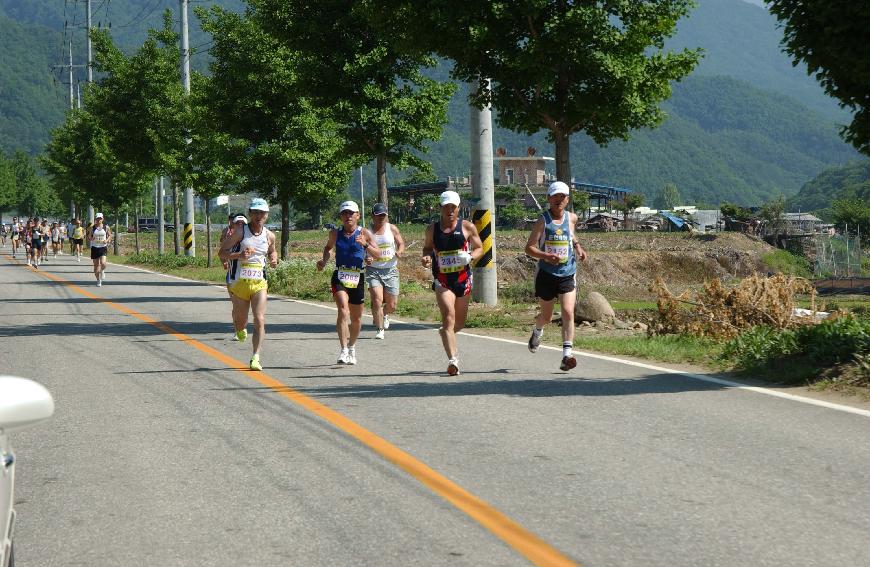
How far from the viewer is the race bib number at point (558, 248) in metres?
11.9

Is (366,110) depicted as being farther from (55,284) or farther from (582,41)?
(55,284)

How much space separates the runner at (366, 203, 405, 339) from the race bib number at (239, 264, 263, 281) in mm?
2039

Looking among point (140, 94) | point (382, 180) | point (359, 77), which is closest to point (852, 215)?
point (140, 94)

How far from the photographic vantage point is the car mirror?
111 inches

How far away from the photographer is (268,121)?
3144cm

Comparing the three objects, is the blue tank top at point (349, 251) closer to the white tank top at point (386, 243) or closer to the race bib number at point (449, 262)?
the race bib number at point (449, 262)

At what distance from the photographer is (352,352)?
12594mm

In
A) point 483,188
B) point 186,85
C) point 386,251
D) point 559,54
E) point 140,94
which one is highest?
point 140,94

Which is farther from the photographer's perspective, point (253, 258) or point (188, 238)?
point (188, 238)

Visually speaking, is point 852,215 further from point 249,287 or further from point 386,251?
point 249,287

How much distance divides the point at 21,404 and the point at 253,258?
963 cm

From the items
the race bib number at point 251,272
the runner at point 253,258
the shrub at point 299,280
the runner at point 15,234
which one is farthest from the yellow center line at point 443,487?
the runner at point 15,234

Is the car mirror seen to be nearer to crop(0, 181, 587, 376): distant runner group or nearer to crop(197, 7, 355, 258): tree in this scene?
crop(0, 181, 587, 376): distant runner group

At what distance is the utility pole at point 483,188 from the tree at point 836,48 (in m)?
9.54
